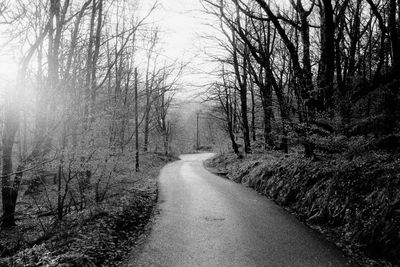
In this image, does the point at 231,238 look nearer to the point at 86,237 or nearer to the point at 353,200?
the point at 353,200

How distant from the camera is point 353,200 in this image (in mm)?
6031

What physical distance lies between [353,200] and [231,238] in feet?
9.06

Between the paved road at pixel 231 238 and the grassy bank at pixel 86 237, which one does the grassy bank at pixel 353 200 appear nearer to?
the paved road at pixel 231 238

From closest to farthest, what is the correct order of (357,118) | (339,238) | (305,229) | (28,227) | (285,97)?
(339,238) < (305,229) < (357,118) < (28,227) < (285,97)

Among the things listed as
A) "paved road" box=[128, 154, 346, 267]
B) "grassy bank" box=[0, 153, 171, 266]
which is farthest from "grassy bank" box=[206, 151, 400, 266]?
"grassy bank" box=[0, 153, 171, 266]

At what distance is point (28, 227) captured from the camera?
8.48 m

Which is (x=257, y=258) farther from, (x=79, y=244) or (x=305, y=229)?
(x=79, y=244)

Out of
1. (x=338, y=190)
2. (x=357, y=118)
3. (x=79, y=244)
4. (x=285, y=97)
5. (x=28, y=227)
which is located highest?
(x=285, y=97)

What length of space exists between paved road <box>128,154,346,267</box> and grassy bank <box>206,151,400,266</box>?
1.33 feet

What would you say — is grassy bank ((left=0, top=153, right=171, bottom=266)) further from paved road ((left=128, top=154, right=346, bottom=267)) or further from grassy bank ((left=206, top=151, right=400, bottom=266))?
grassy bank ((left=206, top=151, right=400, bottom=266))

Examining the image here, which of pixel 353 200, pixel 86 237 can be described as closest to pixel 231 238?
pixel 353 200

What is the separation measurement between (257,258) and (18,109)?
6.45m

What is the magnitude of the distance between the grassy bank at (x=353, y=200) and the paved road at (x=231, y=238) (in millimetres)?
406

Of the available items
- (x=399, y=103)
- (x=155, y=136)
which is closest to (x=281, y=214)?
(x=399, y=103)
